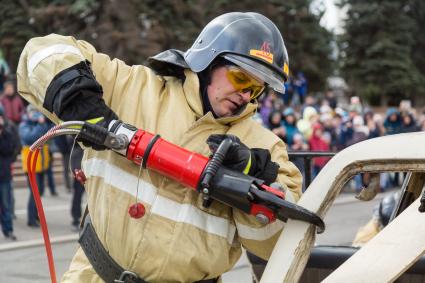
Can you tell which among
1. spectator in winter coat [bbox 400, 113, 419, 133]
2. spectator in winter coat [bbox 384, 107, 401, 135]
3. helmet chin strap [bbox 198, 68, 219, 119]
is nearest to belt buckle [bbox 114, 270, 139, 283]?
helmet chin strap [bbox 198, 68, 219, 119]

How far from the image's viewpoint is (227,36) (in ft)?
7.83

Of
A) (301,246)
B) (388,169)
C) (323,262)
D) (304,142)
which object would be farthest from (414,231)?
(304,142)

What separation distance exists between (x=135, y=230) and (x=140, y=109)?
0.42 metres

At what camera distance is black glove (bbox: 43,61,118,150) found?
2229 mm

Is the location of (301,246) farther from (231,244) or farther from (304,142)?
(304,142)

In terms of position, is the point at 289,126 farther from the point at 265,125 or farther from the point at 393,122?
the point at 393,122

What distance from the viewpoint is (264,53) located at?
92.0 inches

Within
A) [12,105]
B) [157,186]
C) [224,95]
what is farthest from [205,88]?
[12,105]

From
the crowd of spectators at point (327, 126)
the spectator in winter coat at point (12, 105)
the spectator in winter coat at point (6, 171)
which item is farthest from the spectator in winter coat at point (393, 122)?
the spectator in winter coat at point (6, 171)

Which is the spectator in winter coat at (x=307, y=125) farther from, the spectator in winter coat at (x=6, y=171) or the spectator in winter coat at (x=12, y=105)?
the spectator in winter coat at (x=6, y=171)

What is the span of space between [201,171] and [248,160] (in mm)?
148

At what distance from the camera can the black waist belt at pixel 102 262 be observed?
2324mm

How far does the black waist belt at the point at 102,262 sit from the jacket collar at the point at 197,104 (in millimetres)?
548

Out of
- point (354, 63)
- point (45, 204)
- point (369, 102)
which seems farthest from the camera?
point (369, 102)
